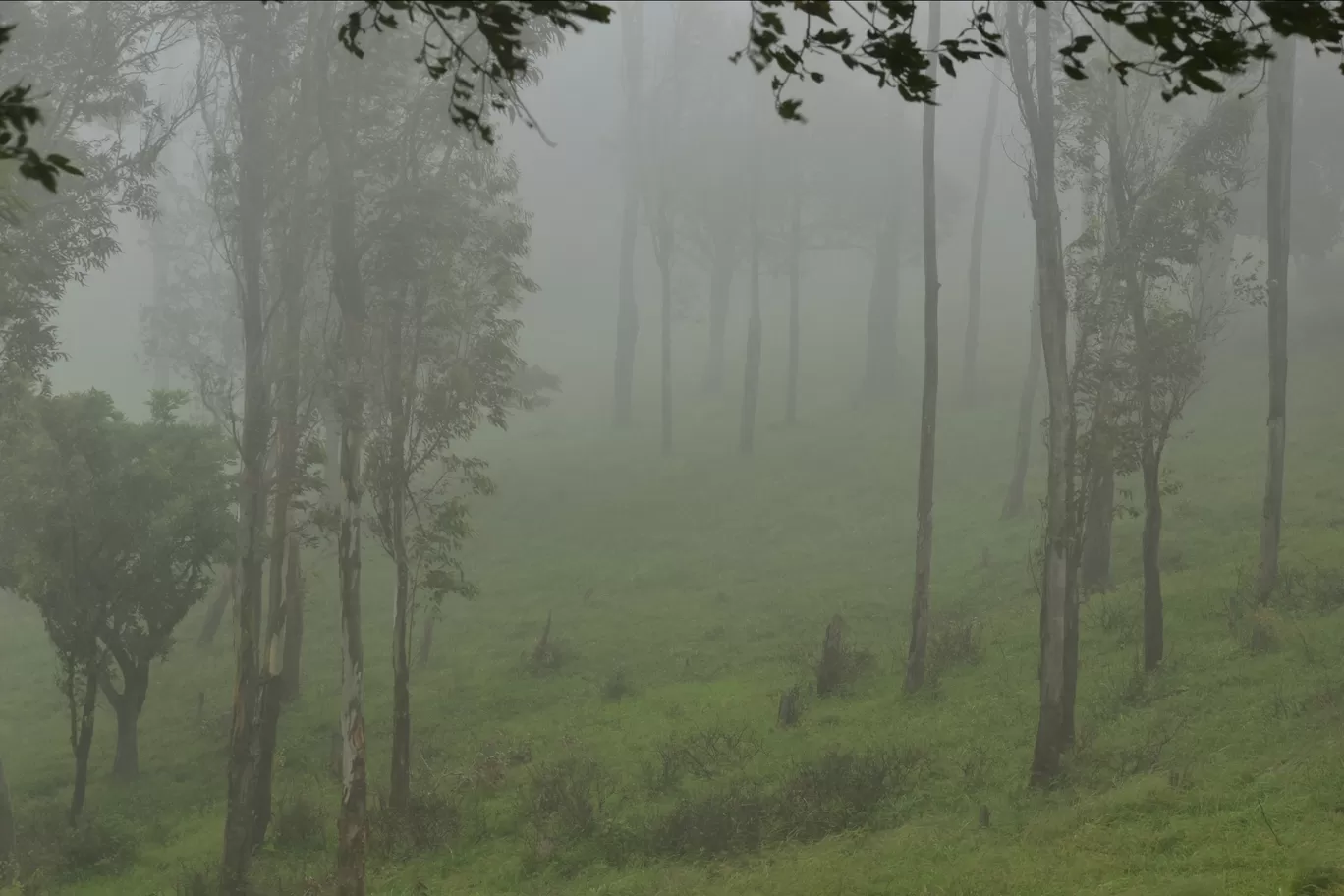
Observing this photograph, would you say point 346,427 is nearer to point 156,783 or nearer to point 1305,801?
point 156,783

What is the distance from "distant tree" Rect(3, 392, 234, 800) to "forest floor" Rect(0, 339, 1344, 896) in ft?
7.32

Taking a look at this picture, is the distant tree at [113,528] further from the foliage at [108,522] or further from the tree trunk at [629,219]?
the tree trunk at [629,219]

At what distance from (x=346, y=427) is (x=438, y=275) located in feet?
11.3

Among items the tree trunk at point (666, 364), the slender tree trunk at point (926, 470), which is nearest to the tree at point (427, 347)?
the slender tree trunk at point (926, 470)

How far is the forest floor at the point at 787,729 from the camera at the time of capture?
10.1 metres

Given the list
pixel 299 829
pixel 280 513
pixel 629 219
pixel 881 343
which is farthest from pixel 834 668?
pixel 629 219

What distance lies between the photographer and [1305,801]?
9180mm

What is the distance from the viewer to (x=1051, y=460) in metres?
12.9

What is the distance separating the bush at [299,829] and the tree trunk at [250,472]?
0.57 meters

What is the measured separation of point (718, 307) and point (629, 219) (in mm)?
5225

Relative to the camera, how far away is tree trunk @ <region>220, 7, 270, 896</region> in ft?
41.9

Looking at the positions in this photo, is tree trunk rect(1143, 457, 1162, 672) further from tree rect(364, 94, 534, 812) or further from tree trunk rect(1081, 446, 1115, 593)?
tree rect(364, 94, 534, 812)

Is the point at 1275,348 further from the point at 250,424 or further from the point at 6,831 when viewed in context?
the point at 6,831

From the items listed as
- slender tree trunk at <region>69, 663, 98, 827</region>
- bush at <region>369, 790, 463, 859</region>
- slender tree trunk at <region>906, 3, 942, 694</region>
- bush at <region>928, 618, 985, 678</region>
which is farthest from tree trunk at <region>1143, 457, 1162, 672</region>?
slender tree trunk at <region>69, 663, 98, 827</region>
